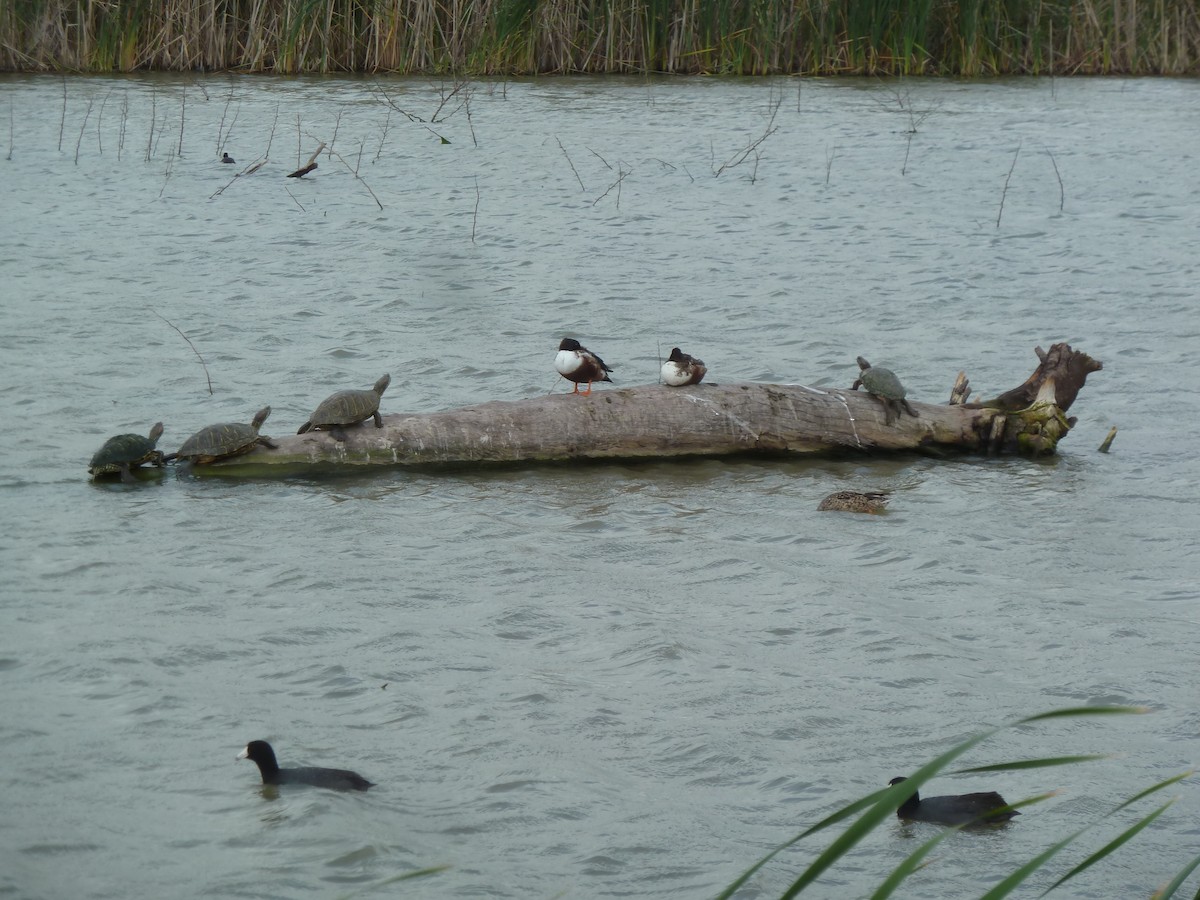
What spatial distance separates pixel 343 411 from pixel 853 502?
105 inches

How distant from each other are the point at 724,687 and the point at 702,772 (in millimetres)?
652

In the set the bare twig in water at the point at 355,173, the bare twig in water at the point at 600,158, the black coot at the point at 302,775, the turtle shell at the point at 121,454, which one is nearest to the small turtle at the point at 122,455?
the turtle shell at the point at 121,454

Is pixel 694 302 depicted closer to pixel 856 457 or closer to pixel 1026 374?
pixel 1026 374

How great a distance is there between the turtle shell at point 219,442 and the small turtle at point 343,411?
355mm

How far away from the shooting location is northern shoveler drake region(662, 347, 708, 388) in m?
7.91

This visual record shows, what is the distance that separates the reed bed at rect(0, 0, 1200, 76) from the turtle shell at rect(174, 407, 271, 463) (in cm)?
1431

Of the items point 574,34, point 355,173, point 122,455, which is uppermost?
point 574,34

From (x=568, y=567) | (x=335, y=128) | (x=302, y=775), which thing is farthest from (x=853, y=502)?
(x=335, y=128)

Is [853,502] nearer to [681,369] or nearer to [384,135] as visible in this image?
[681,369]

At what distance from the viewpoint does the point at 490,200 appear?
50.8 ft

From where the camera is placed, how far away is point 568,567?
21.0 ft

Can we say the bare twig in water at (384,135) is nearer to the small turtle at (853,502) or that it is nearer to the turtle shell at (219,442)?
the turtle shell at (219,442)

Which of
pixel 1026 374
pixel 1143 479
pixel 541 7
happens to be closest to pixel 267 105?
pixel 541 7

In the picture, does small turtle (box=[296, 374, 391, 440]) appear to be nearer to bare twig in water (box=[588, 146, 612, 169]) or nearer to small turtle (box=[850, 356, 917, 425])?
small turtle (box=[850, 356, 917, 425])
